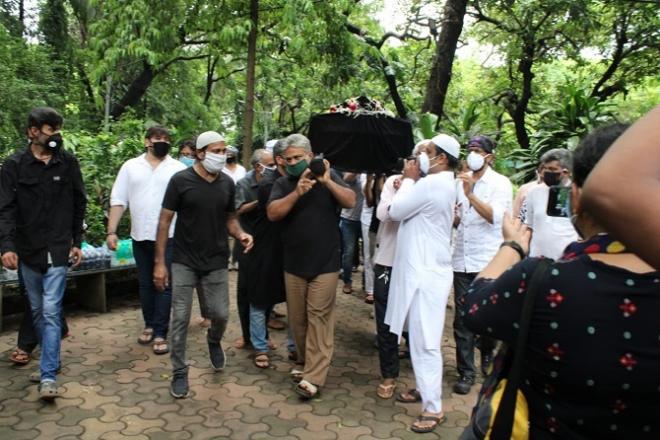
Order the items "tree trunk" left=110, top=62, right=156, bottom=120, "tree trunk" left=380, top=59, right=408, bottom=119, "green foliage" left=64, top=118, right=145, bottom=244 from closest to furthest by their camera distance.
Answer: "green foliage" left=64, top=118, right=145, bottom=244 < "tree trunk" left=380, top=59, right=408, bottom=119 < "tree trunk" left=110, top=62, right=156, bottom=120

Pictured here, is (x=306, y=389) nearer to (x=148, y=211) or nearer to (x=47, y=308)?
(x=47, y=308)

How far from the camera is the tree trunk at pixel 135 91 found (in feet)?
49.8

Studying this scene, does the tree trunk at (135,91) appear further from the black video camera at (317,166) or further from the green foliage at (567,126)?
the black video camera at (317,166)

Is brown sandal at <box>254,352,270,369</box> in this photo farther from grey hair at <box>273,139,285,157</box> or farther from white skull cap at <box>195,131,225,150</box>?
white skull cap at <box>195,131,225,150</box>

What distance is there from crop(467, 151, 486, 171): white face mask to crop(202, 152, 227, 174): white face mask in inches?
81.0

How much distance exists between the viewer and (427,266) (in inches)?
164

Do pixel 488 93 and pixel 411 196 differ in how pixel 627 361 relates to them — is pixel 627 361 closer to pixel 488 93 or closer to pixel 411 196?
pixel 411 196

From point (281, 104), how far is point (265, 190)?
14700mm

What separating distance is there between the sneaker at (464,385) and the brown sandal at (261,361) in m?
1.64

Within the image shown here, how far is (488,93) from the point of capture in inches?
679

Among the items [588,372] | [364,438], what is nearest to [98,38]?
[364,438]

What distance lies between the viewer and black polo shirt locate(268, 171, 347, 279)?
4.54 metres

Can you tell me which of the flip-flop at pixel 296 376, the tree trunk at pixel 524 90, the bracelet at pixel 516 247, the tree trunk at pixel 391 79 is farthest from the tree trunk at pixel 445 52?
the bracelet at pixel 516 247

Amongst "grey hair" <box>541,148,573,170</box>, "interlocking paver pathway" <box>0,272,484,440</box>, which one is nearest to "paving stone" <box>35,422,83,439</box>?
"interlocking paver pathway" <box>0,272,484,440</box>
